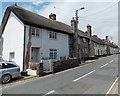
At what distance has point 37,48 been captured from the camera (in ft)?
54.3

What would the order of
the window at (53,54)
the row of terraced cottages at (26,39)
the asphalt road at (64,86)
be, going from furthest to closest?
the window at (53,54) < the row of terraced cottages at (26,39) < the asphalt road at (64,86)

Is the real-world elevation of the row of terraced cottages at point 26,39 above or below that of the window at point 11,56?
above

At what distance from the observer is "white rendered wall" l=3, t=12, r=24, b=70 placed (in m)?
14.3

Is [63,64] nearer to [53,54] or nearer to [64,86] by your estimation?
[53,54]

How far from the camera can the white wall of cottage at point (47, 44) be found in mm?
15952

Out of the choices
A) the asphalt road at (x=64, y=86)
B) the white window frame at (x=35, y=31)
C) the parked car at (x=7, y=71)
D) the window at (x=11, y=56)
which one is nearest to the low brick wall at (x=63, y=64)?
the asphalt road at (x=64, y=86)

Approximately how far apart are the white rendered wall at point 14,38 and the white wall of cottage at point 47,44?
108 cm

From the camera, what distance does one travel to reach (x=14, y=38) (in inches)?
600

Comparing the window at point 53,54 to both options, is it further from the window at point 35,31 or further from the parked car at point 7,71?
the parked car at point 7,71

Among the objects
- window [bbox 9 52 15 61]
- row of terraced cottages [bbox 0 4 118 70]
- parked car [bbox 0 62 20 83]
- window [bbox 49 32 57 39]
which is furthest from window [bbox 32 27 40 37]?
parked car [bbox 0 62 20 83]

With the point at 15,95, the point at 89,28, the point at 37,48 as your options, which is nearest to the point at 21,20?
the point at 37,48

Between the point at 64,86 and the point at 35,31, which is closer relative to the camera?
the point at 64,86

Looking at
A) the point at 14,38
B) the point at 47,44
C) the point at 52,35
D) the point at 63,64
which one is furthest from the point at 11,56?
the point at 63,64

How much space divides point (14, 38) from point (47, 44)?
15.9 feet
